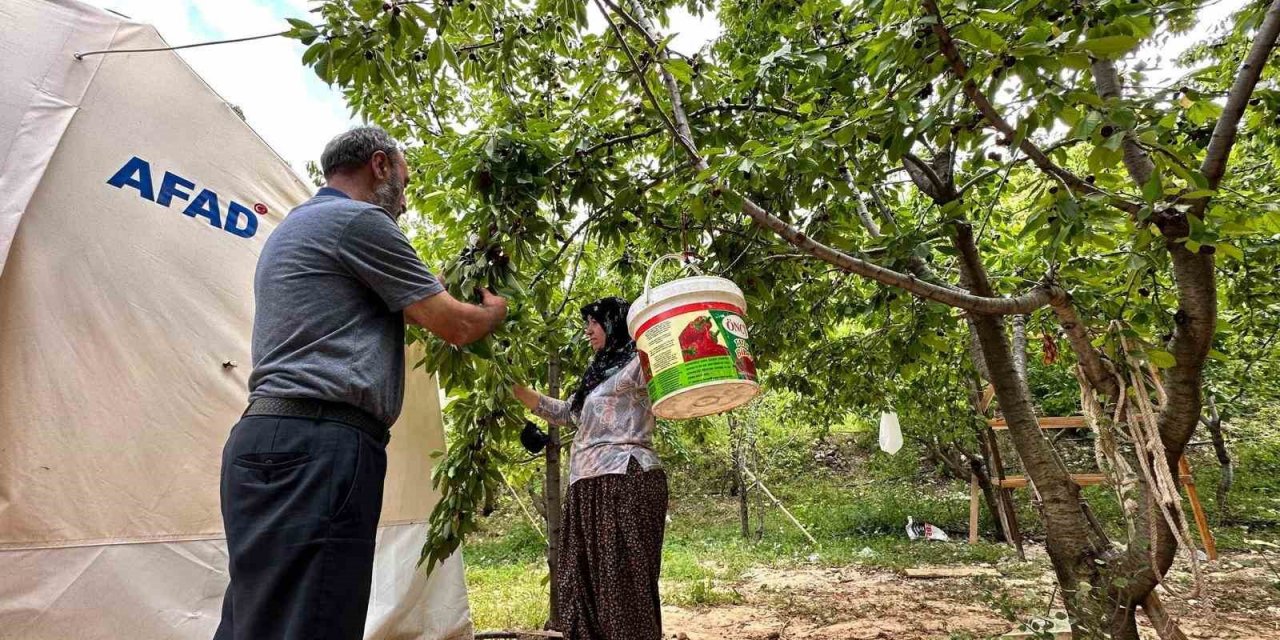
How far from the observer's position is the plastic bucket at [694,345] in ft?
5.76

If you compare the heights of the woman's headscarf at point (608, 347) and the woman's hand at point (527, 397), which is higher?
the woman's headscarf at point (608, 347)

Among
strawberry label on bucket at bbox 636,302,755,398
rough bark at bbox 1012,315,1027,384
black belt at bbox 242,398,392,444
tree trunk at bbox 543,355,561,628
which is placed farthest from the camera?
tree trunk at bbox 543,355,561,628

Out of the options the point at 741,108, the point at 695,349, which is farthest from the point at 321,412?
the point at 741,108

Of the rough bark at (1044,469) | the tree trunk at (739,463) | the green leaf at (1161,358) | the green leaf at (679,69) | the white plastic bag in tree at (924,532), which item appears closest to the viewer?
the green leaf at (1161,358)

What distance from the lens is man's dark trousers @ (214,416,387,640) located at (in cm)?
132

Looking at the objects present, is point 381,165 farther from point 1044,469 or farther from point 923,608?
point 923,608

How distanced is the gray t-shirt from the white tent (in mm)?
1307

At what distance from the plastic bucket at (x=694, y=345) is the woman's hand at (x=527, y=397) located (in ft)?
3.20

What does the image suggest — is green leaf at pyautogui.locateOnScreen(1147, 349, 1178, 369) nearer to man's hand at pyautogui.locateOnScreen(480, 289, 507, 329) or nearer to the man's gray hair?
man's hand at pyautogui.locateOnScreen(480, 289, 507, 329)

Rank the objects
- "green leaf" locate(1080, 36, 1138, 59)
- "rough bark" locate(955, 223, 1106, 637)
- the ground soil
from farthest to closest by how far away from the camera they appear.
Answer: the ground soil, "rough bark" locate(955, 223, 1106, 637), "green leaf" locate(1080, 36, 1138, 59)

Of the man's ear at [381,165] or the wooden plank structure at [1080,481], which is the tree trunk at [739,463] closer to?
the wooden plank structure at [1080,481]

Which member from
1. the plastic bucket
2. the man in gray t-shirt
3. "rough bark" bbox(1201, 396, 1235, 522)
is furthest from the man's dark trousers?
"rough bark" bbox(1201, 396, 1235, 522)

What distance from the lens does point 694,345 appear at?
1.77 m

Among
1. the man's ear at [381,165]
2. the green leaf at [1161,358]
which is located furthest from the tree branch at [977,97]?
the man's ear at [381,165]
